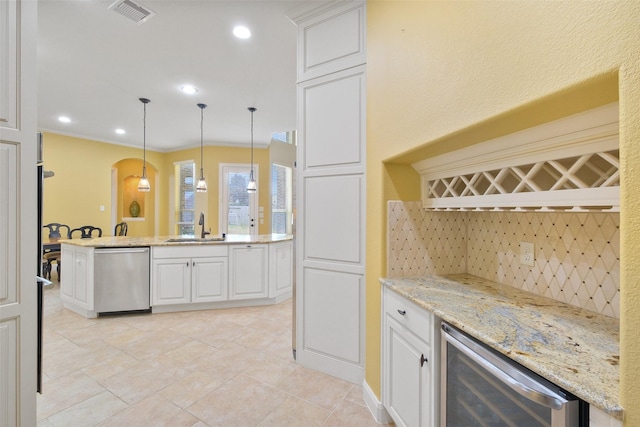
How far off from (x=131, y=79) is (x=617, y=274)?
14.8 feet

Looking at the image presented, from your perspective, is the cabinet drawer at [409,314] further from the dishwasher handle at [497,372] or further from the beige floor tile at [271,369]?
the beige floor tile at [271,369]

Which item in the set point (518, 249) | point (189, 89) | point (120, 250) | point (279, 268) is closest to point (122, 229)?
point (120, 250)

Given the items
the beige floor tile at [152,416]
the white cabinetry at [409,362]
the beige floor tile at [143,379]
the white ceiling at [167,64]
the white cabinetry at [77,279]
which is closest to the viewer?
the white cabinetry at [409,362]

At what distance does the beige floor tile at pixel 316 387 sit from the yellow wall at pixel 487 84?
31 centimetres

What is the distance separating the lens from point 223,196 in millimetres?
6656

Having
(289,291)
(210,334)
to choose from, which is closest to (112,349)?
(210,334)

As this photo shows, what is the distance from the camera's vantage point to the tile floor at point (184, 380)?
1.81 m

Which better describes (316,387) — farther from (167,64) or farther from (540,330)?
(167,64)

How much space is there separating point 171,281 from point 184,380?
67.9 inches

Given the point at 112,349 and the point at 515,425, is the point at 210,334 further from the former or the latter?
the point at 515,425

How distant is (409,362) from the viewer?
1.44 m

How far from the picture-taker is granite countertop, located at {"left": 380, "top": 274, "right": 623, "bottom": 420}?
2.30ft

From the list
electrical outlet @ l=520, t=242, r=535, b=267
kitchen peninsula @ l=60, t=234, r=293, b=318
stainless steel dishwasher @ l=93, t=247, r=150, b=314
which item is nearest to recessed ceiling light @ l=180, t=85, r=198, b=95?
kitchen peninsula @ l=60, t=234, r=293, b=318

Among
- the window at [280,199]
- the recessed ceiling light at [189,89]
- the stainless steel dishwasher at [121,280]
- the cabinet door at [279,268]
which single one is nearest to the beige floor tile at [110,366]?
the stainless steel dishwasher at [121,280]
